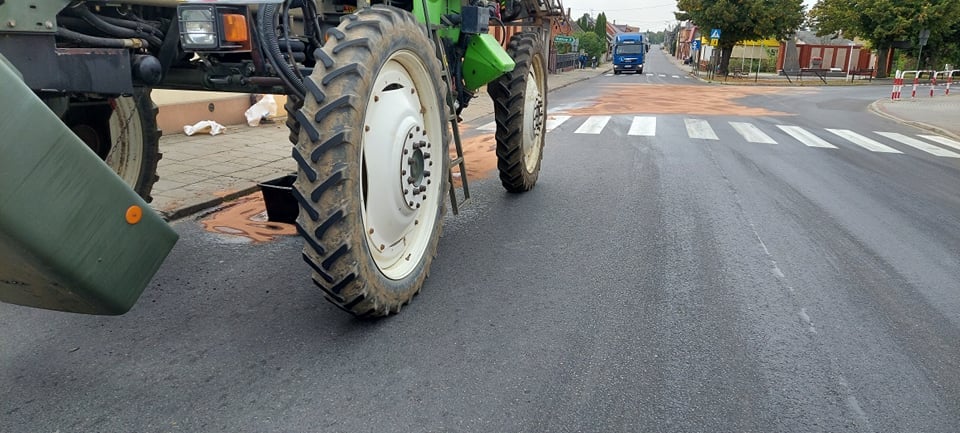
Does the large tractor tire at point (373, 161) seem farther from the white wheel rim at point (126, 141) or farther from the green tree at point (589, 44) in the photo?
the green tree at point (589, 44)

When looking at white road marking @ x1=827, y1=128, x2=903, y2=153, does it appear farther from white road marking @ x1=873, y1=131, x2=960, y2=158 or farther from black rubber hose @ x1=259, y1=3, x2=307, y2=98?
black rubber hose @ x1=259, y1=3, x2=307, y2=98

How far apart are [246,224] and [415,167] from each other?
2503mm

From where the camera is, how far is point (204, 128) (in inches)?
388

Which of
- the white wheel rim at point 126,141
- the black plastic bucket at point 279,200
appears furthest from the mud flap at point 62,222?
the white wheel rim at point 126,141

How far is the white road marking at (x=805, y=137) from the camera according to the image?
472 inches

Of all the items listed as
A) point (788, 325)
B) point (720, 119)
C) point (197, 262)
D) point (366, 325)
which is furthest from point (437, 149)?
point (720, 119)

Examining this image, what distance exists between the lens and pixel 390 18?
333 centimetres

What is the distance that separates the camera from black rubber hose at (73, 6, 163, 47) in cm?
303

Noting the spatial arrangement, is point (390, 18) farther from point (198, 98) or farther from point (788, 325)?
point (198, 98)

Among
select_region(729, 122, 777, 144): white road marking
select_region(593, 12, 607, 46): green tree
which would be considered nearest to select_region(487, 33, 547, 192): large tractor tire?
select_region(729, 122, 777, 144): white road marking

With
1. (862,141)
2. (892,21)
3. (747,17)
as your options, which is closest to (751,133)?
(862,141)

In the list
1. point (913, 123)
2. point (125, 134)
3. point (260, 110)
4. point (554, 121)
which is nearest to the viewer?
point (125, 134)

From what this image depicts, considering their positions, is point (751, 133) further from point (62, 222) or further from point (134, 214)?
point (62, 222)

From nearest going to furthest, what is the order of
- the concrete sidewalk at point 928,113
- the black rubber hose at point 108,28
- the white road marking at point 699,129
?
the black rubber hose at point 108,28 → the white road marking at point 699,129 → the concrete sidewalk at point 928,113
